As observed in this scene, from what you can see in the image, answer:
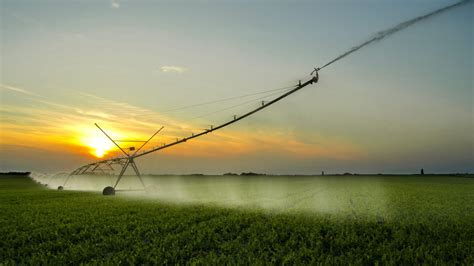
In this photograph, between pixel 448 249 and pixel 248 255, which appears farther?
pixel 448 249

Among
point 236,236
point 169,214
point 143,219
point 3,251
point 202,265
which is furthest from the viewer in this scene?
point 169,214

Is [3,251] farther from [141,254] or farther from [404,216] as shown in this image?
[404,216]

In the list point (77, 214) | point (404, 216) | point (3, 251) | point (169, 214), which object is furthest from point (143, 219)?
point (404, 216)

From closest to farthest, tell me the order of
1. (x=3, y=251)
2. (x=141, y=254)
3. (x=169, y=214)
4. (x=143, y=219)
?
(x=141, y=254) → (x=3, y=251) → (x=143, y=219) → (x=169, y=214)

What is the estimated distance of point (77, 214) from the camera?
18734 millimetres

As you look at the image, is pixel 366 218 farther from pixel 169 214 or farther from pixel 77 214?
pixel 77 214

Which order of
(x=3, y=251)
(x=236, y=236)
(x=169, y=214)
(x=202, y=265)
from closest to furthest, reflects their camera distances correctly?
1. (x=202, y=265)
2. (x=3, y=251)
3. (x=236, y=236)
4. (x=169, y=214)

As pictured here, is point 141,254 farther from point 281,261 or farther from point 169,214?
point 169,214

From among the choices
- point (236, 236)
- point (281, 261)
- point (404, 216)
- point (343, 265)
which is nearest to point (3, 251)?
point (236, 236)

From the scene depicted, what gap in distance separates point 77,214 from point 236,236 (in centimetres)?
1057

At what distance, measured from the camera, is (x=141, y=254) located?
32.7ft

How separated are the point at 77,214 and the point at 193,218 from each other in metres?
6.96

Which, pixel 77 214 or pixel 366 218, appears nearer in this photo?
pixel 366 218

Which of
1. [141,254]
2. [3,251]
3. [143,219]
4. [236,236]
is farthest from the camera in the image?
[143,219]
